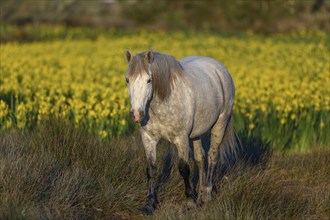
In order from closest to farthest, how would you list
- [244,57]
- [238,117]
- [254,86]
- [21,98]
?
1. [238,117]
2. [21,98]
3. [254,86]
4. [244,57]

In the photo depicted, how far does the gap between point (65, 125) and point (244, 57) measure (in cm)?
1451

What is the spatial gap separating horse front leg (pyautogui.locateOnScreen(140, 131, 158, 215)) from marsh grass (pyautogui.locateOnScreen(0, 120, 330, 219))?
0.43ft

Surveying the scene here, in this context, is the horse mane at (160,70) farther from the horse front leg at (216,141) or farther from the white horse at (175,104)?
the horse front leg at (216,141)

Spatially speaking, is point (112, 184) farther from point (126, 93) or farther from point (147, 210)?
point (126, 93)

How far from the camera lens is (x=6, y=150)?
9.23 m

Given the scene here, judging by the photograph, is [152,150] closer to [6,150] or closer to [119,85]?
[6,150]

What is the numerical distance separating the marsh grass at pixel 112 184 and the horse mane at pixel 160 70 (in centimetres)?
116

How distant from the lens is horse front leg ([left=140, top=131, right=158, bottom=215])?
28.7 feet

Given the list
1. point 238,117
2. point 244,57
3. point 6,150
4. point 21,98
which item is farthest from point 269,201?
point 244,57

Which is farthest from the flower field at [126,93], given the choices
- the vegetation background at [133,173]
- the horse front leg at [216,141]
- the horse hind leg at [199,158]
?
the horse front leg at [216,141]

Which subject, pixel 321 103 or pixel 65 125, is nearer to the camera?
pixel 65 125

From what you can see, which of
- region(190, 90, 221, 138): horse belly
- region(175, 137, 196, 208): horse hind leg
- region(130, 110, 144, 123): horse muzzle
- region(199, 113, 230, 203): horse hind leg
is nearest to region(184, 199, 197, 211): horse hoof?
region(175, 137, 196, 208): horse hind leg

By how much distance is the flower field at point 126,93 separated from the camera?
Answer: 12562 millimetres

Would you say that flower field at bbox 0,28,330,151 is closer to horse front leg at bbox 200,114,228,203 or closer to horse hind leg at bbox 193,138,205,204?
horse hind leg at bbox 193,138,205,204
